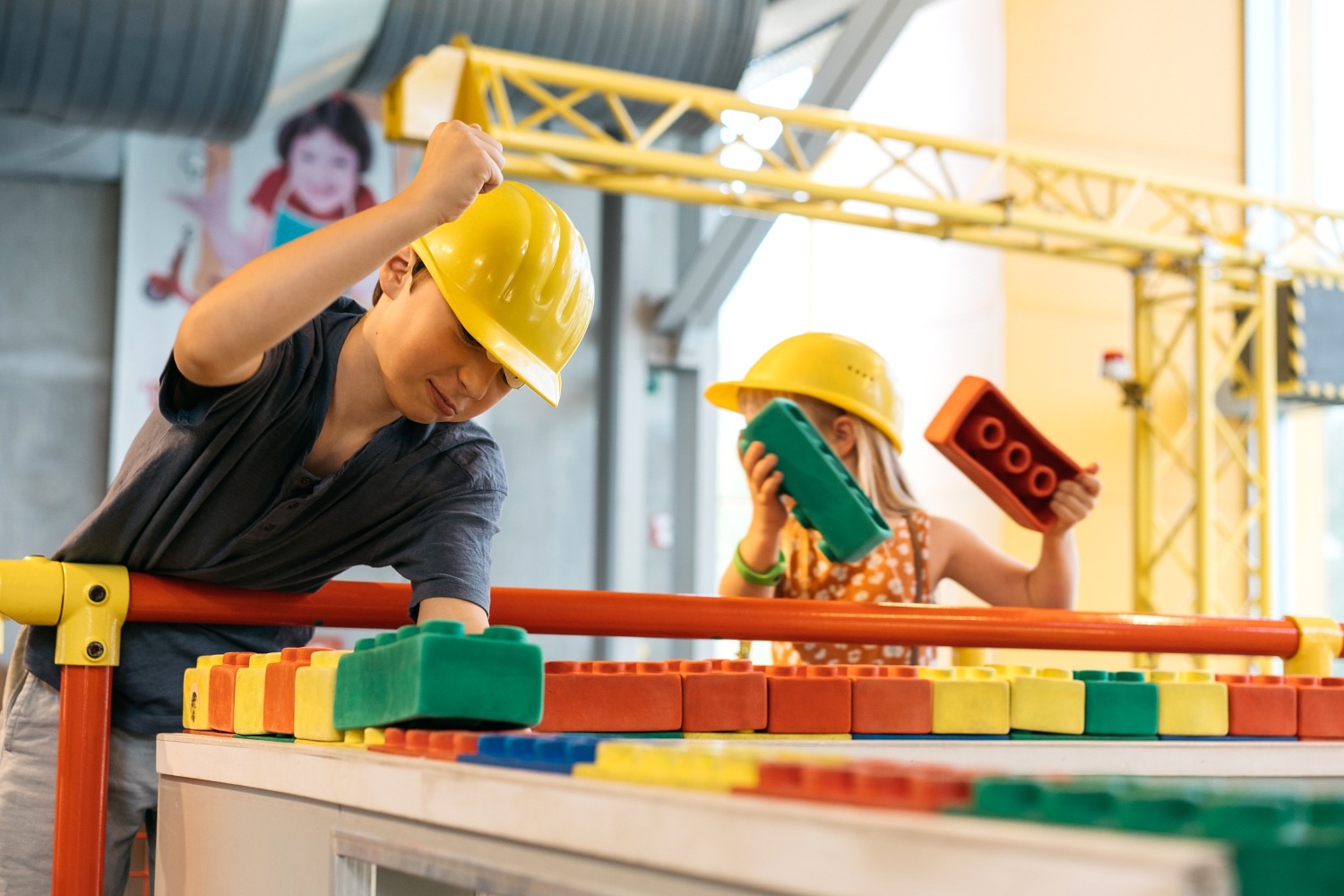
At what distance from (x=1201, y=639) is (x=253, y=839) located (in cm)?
155

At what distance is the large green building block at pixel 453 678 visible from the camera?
40.6 inches

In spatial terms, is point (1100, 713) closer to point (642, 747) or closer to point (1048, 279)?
point (642, 747)

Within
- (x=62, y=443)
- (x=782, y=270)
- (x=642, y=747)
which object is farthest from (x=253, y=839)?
(x=782, y=270)

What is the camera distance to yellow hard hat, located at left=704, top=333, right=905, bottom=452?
305cm

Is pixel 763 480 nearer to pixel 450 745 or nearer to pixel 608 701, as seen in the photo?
pixel 608 701

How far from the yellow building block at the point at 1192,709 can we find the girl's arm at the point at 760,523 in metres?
0.91

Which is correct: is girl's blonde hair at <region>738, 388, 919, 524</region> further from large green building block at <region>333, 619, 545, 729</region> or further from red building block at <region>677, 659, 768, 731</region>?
large green building block at <region>333, 619, 545, 729</region>

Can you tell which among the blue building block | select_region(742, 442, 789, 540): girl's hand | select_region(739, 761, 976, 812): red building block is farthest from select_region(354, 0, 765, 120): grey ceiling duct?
select_region(739, 761, 976, 812): red building block

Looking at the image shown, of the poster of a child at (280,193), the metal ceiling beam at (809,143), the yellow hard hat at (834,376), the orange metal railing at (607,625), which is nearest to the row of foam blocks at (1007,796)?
the orange metal railing at (607,625)

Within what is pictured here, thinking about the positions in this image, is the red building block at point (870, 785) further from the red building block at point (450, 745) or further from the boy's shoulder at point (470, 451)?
the boy's shoulder at point (470, 451)

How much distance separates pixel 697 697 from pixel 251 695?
0.44 metres

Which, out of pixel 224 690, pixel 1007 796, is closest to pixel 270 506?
pixel 224 690

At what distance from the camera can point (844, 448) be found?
310 centimetres

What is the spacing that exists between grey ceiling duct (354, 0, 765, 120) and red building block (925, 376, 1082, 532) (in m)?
3.79
